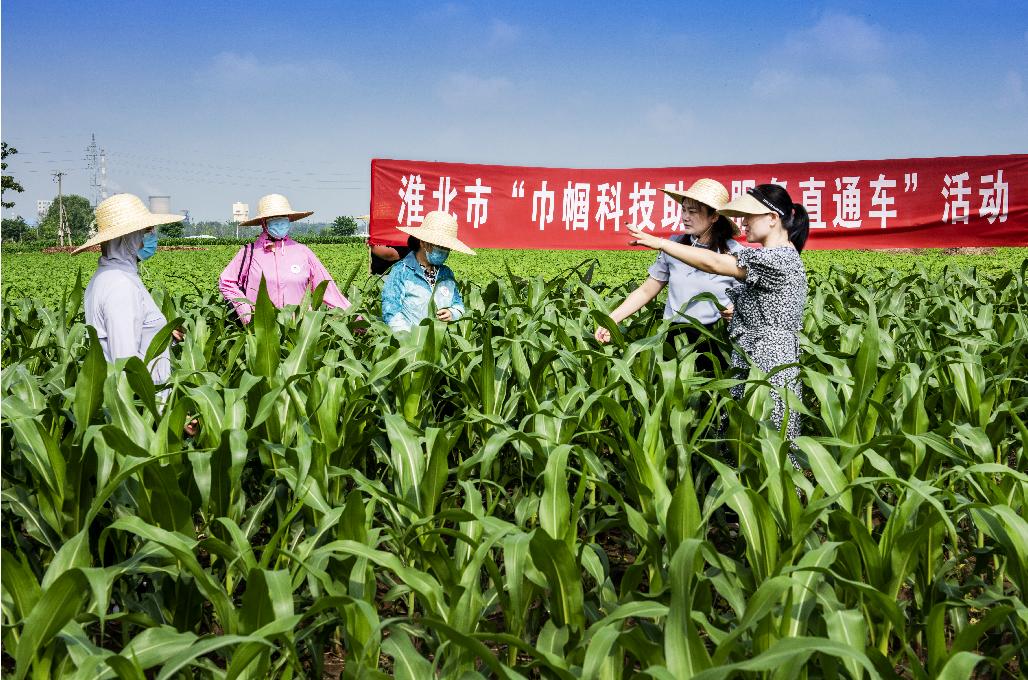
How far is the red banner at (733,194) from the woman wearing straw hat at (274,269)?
2067 mm

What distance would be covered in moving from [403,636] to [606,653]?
0.39 metres

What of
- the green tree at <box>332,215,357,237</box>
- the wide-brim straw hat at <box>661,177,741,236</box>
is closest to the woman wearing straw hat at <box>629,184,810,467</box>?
the wide-brim straw hat at <box>661,177,741,236</box>

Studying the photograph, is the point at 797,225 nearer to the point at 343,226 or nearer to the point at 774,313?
the point at 774,313

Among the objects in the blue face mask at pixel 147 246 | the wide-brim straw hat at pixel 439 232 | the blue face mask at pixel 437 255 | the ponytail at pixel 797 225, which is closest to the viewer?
the ponytail at pixel 797 225

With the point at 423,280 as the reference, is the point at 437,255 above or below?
above

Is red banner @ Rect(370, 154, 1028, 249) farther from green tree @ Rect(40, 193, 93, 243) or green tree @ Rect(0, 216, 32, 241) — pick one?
green tree @ Rect(40, 193, 93, 243)

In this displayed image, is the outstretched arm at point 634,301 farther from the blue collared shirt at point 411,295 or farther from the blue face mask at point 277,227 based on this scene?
the blue face mask at point 277,227

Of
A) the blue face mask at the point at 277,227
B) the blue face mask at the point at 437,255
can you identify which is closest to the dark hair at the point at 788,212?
the blue face mask at the point at 437,255

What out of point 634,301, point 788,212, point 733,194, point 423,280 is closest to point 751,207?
point 788,212

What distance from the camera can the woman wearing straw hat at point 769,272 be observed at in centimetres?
296

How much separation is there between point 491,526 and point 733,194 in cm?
572

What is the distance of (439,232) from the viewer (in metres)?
3.99

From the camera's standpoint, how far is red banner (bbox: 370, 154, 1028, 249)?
6.81 meters

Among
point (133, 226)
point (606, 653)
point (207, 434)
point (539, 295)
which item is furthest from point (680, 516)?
point (539, 295)
